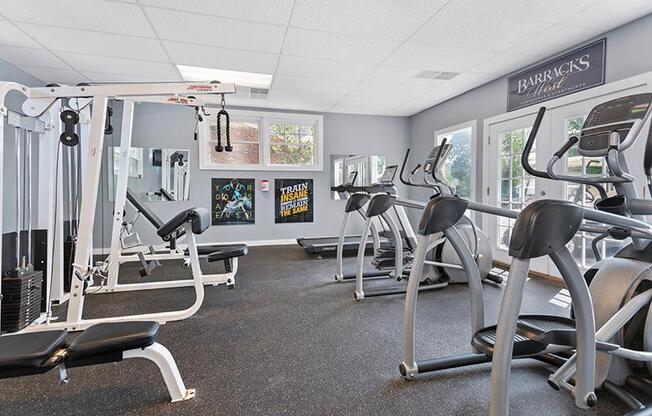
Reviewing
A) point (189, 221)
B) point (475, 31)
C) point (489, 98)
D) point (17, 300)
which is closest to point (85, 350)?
point (189, 221)

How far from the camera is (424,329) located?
7.94 ft

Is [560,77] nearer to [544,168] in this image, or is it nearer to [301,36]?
[544,168]

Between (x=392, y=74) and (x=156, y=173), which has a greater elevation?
(x=392, y=74)

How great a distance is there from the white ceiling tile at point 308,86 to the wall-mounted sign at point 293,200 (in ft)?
5.80

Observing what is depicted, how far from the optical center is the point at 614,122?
1.61 metres

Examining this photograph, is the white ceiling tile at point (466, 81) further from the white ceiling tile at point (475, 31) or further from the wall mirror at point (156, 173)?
the wall mirror at point (156, 173)

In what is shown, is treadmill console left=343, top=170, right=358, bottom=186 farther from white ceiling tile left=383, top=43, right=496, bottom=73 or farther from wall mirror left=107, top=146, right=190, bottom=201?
wall mirror left=107, top=146, right=190, bottom=201

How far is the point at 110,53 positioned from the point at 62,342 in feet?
10.8

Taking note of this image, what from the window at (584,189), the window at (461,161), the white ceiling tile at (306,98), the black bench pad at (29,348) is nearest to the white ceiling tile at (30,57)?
the white ceiling tile at (306,98)

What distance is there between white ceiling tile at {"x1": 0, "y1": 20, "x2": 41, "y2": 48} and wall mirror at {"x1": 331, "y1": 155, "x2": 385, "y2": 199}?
4465 mm

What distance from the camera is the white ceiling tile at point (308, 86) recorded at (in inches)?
173

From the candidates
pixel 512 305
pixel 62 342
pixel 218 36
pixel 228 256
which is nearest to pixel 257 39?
pixel 218 36

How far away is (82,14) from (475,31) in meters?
3.47

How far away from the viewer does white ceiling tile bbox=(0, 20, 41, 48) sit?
9.53 feet
